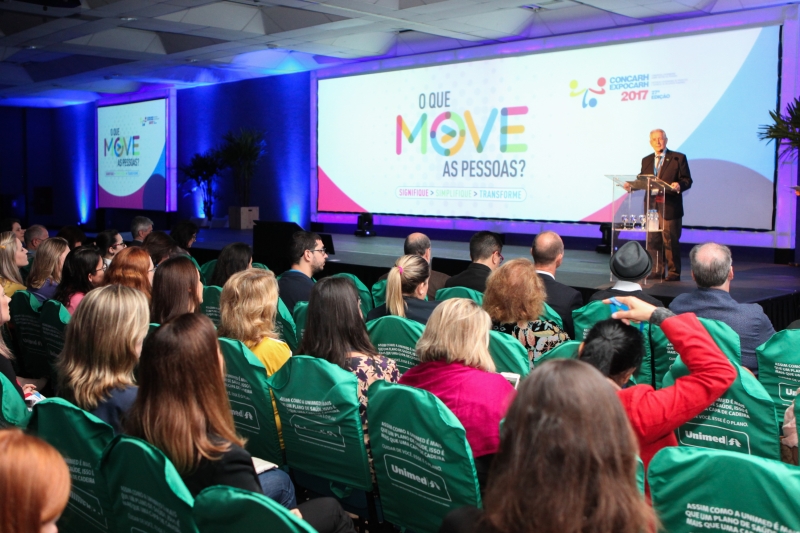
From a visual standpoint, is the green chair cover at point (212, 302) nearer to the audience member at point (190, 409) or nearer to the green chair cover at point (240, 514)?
the audience member at point (190, 409)

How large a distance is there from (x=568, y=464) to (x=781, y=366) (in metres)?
1.86

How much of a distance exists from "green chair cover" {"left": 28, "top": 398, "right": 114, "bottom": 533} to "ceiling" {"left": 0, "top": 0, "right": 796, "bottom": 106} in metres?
7.89

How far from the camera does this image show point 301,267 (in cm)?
521

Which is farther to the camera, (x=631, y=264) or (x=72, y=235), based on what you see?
(x=72, y=235)

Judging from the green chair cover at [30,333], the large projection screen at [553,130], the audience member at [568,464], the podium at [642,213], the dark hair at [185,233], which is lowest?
the green chair cover at [30,333]

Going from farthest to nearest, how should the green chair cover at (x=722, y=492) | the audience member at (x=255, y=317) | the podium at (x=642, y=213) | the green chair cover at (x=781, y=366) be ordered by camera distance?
the podium at (x=642, y=213)
the audience member at (x=255, y=317)
the green chair cover at (x=781, y=366)
the green chair cover at (x=722, y=492)

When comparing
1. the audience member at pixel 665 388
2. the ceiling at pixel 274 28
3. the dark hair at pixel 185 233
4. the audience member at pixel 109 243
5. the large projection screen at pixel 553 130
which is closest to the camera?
the audience member at pixel 665 388

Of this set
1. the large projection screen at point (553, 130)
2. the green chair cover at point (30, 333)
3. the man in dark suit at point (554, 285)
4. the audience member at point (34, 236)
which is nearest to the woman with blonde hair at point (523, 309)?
the man in dark suit at point (554, 285)

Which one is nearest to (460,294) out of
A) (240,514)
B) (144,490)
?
(144,490)

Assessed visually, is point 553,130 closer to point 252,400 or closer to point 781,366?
point 781,366

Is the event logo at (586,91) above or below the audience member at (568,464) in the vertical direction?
above

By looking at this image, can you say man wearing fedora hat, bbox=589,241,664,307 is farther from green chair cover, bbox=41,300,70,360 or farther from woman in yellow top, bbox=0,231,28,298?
woman in yellow top, bbox=0,231,28,298

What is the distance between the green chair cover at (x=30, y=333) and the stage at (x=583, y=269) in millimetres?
3838

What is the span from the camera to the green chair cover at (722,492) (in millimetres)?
1480
